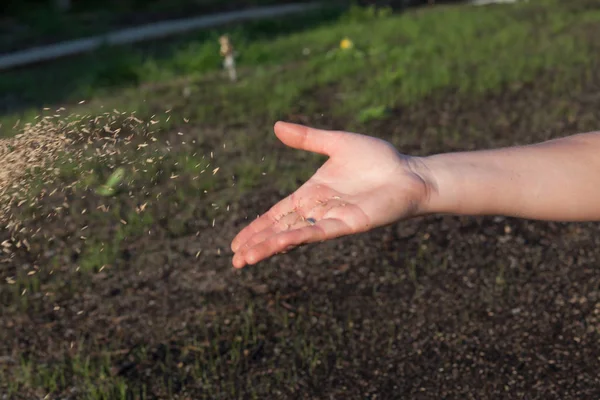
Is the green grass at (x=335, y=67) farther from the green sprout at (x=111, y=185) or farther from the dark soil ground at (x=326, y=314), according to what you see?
the dark soil ground at (x=326, y=314)

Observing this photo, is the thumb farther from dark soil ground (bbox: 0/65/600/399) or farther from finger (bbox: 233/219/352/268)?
dark soil ground (bbox: 0/65/600/399)

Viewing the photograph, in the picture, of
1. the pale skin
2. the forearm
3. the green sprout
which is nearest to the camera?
the pale skin

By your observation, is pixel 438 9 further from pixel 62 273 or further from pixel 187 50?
pixel 62 273

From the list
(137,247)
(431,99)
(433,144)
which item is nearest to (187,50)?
(431,99)

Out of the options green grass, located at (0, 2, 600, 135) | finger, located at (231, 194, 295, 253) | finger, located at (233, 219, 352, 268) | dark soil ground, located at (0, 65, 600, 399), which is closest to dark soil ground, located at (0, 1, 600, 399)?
dark soil ground, located at (0, 65, 600, 399)

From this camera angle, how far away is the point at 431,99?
5.93 m

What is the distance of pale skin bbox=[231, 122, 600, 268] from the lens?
227 cm

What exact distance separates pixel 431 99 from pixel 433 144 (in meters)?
0.94

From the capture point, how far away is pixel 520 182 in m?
2.44

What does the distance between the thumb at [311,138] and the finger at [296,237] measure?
334 mm

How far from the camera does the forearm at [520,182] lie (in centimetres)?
238

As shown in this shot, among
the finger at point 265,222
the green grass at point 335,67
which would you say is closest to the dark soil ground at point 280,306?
the finger at point 265,222

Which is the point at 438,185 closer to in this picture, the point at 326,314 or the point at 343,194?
the point at 343,194

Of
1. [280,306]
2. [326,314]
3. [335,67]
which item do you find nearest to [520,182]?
[326,314]
